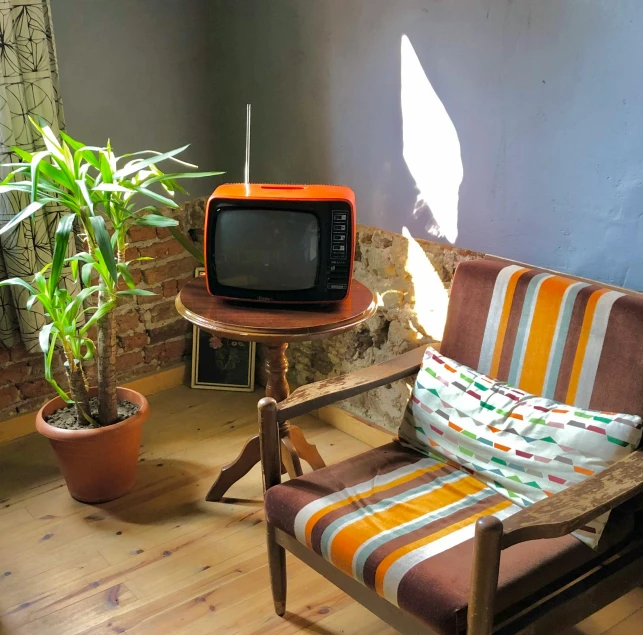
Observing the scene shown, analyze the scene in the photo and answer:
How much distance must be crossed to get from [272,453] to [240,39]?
1.64 m

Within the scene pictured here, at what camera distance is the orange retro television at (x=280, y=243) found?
6.45 ft

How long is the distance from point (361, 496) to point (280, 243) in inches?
27.9

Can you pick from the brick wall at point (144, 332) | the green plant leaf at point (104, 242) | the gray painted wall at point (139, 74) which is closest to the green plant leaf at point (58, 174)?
the green plant leaf at point (104, 242)

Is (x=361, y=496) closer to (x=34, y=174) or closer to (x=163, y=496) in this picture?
(x=163, y=496)

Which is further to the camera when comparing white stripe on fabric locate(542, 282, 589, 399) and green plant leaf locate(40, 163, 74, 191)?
green plant leaf locate(40, 163, 74, 191)

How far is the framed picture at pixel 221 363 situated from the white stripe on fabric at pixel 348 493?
135cm

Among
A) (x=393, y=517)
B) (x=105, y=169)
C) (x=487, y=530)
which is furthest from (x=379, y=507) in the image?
(x=105, y=169)

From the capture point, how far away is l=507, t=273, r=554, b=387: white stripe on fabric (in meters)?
1.78

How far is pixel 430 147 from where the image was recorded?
7.11 feet

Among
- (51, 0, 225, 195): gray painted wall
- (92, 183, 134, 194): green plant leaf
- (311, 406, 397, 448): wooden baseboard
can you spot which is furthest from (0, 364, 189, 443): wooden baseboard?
(92, 183, 134, 194): green plant leaf

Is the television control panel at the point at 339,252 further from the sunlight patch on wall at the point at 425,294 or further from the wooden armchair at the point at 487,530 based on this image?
the sunlight patch on wall at the point at 425,294

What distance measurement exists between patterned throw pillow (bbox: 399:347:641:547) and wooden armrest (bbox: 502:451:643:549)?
2.9 inches

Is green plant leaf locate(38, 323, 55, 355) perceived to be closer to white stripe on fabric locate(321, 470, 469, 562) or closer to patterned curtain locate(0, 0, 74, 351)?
patterned curtain locate(0, 0, 74, 351)

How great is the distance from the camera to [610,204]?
1.79 m
